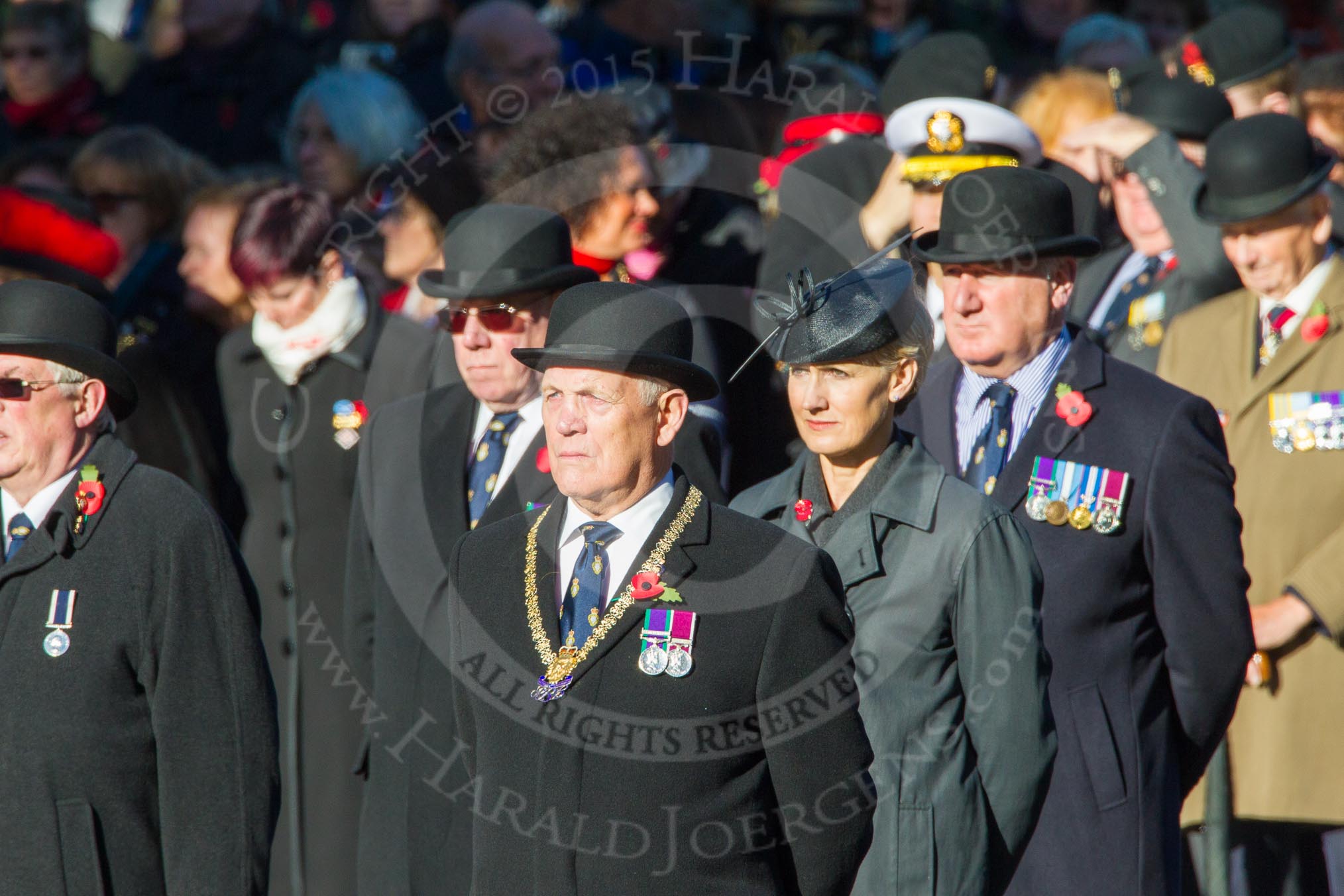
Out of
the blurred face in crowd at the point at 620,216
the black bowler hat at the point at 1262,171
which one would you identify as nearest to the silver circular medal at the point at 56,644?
the blurred face in crowd at the point at 620,216

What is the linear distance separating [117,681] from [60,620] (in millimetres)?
193

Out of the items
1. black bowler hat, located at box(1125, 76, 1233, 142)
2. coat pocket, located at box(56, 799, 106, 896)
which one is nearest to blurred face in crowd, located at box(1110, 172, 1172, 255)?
black bowler hat, located at box(1125, 76, 1233, 142)

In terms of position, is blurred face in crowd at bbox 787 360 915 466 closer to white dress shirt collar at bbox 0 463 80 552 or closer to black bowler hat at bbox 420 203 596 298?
black bowler hat at bbox 420 203 596 298

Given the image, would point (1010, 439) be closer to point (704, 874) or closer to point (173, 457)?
point (704, 874)

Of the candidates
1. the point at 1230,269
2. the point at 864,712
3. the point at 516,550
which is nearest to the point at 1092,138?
the point at 1230,269

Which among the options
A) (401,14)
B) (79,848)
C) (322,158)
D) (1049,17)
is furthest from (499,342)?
(1049,17)

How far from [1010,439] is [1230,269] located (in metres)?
1.76

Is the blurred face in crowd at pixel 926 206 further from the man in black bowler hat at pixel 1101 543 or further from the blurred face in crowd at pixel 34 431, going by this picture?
the blurred face in crowd at pixel 34 431

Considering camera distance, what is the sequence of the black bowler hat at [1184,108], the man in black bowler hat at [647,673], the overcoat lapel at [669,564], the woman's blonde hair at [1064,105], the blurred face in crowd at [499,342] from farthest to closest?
1. the woman's blonde hair at [1064,105]
2. the black bowler hat at [1184,108]
3. the blurred face in crowd at [499,342]
4. the overcoat lapel at [669,564]
5. the man in black bowler hat at [647,673]

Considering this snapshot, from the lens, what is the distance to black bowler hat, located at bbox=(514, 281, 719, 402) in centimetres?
374

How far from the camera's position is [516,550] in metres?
3.95

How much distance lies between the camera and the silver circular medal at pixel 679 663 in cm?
361

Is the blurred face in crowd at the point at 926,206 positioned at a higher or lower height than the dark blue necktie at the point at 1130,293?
higher

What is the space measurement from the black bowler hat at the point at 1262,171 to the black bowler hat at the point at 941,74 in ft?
3.34
